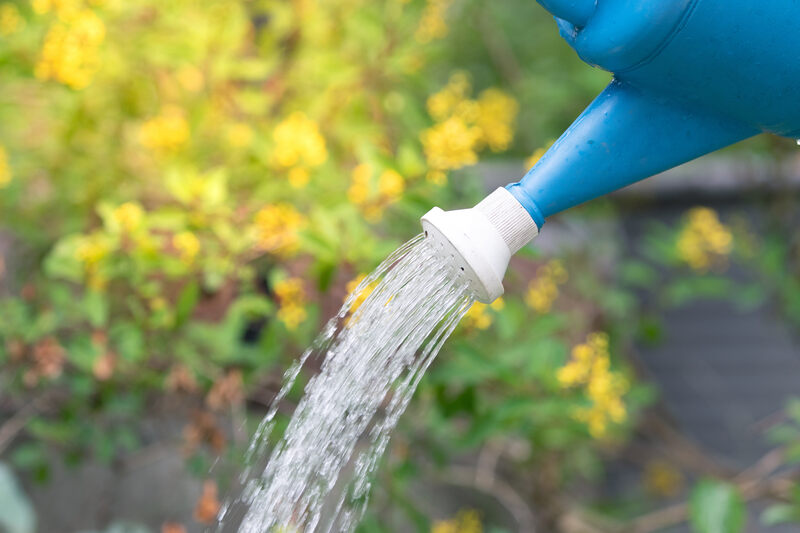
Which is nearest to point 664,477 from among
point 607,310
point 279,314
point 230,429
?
point 607,310

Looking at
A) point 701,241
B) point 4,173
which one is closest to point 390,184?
point 4,173

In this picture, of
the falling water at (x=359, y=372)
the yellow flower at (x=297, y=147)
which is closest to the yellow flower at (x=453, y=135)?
the yellow flower at (x=297, y=147)

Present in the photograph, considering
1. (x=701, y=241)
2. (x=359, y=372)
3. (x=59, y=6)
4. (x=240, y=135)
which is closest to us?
(x=359, y=372)

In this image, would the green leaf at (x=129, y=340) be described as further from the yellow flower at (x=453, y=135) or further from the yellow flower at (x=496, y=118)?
the yellow flower at (x=496, y=118)

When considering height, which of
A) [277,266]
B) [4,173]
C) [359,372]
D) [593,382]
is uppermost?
[4,173]

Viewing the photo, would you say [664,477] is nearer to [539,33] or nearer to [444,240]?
[539,33]

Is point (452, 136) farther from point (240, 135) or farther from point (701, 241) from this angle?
point (701, 241)

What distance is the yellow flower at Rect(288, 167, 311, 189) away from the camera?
4.10 feet

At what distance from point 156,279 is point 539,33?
167 cm

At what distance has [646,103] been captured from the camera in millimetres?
616

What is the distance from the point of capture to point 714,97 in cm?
58

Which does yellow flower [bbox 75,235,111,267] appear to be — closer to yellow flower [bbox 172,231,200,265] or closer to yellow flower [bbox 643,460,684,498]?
→ yellow flower [bbox 172,231,200,265]

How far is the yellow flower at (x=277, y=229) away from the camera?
113 cm

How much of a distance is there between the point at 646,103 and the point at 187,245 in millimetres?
A: 725
